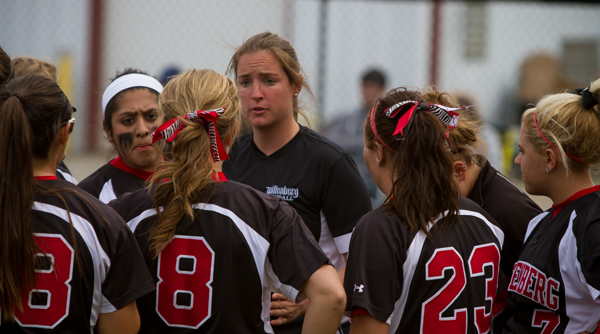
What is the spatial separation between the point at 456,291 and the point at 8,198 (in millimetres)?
1548

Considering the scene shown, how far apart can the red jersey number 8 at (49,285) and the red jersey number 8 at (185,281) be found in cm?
33

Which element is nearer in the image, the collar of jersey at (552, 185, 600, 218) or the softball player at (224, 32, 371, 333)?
the collar of jersey at (552, 185, 600, 218)

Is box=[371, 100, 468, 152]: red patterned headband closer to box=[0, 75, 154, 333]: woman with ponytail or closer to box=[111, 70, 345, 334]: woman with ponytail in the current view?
box=[111, 70, 345, 334]: woman with ponytail

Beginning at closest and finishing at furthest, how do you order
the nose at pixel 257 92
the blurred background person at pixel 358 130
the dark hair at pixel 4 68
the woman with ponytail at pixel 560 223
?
the woman with ponytail at pixel 560 223, the dark hair at pixel 4 68, the nose at pixel 257 92, the blurred background person at pixel 358 130

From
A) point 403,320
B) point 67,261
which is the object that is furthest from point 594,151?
point 67,261

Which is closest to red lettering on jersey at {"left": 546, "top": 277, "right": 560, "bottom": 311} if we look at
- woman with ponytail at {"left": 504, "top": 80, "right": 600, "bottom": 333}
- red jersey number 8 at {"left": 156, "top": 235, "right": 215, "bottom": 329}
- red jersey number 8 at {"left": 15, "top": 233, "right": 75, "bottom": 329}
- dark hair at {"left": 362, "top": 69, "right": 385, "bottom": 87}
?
woman with ponytail at {"left": 504, "top": 80, "right": 600, "bottom": 333}

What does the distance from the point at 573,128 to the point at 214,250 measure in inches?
57.4

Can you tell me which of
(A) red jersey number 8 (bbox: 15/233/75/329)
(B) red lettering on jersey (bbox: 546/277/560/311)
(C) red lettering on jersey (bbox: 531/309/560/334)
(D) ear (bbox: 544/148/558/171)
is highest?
(D) ear (bbox: 544/148/558/171)

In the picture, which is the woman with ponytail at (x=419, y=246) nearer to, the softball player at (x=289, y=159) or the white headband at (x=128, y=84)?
the softball player at (x=289, y=159)

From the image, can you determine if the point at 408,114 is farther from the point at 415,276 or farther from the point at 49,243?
the point at 49,243

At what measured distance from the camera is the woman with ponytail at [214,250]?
1959 mm

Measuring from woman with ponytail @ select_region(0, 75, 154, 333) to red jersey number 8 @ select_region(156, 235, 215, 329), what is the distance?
0.11m

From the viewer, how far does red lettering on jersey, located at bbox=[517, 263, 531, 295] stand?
2.21m

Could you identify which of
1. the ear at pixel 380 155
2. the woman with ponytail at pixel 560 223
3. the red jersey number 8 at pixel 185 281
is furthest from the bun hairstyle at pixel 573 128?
the red jersey number 8 at pixel 185 281
